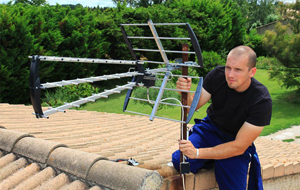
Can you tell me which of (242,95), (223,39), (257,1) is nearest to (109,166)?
(242,95)

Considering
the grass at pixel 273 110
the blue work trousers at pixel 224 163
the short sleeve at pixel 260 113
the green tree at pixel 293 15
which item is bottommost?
the grass at pixel 273 110

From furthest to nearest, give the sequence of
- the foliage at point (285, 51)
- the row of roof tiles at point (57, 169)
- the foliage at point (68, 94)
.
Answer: the foliage at point (285, 51) → the foliage at point (68, 94) → the row of roof tiles at point (57, 169)

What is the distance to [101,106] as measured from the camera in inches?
731

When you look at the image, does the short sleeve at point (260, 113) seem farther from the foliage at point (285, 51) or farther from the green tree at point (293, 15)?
the green tree at point (293, 15)

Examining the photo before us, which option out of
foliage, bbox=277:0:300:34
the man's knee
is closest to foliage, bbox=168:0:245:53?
foliage, bbox=277:0:300:34

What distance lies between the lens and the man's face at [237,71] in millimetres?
2926

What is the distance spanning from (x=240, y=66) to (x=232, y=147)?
0.76 m

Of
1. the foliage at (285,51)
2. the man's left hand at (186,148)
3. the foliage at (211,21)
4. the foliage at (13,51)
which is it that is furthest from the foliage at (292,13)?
the man's left hand at (186,148)

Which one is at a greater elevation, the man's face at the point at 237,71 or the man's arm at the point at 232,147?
the man's face at the point at 237,71

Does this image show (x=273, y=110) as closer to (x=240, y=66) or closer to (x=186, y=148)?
(x=240, y=66)

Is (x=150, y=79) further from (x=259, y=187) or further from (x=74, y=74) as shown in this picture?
(x=74, y=74)

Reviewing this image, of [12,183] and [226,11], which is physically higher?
[226,11]

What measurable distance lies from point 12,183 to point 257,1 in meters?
58.7

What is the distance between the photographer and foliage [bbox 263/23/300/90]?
59.2ft
